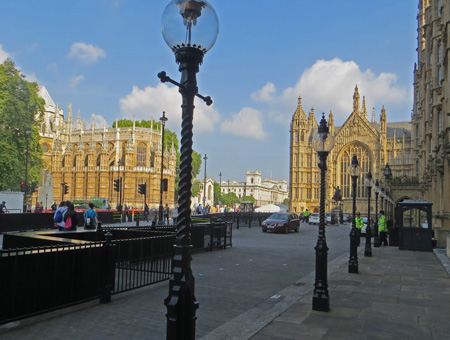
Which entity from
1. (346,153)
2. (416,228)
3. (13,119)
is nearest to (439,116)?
(416,228)

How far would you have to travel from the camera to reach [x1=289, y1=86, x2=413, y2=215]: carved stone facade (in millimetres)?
71250

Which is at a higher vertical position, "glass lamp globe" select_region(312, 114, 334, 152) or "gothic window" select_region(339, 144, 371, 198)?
"gothic window" select_region(339, 144, 371, 198)

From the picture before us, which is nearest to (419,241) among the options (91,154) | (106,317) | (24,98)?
(106,317)

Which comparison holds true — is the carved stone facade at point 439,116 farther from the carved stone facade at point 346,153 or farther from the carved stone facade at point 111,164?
the carved stone facade at point 111,164

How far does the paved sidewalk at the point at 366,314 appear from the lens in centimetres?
536

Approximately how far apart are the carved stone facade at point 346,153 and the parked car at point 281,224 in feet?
113

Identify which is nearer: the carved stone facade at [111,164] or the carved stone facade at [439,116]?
the carved stone facade at [439,116]

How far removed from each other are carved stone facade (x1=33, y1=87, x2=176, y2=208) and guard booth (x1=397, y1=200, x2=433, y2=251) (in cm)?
4685

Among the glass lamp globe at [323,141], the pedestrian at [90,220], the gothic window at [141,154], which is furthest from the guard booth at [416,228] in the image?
the gothic window at [141,154]

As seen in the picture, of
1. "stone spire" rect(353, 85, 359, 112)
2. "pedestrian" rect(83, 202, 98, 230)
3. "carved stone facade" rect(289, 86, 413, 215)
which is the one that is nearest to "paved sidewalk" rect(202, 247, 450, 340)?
"pedestrian" rect(83, 202, 98, 230)

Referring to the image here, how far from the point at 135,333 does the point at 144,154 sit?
59245mm

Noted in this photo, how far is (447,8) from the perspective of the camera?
16844 mm

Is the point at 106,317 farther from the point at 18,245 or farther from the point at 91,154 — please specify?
the point at 91,154

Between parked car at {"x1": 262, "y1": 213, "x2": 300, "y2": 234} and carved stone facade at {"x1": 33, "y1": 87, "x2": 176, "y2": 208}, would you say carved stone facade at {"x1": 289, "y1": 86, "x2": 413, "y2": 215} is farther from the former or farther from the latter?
parked car at {"x1": 262, "y1": 213, "x2": 300, "y2": 234}
